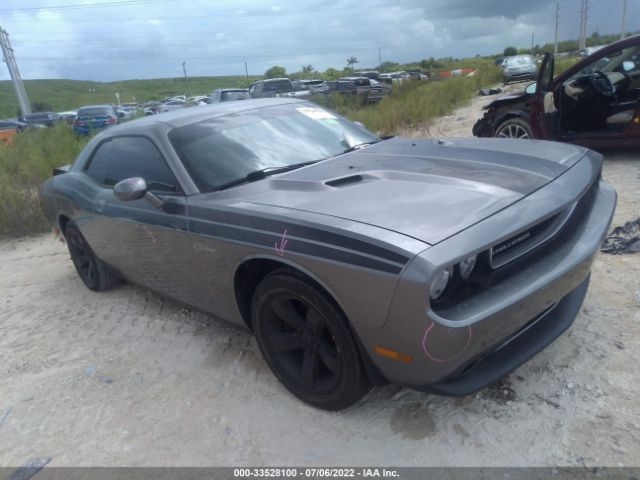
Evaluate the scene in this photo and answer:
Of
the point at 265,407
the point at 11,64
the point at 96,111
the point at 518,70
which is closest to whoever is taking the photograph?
the point at 265,407

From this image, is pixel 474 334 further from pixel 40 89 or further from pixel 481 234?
pixel 40 89

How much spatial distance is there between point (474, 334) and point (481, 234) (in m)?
0.41

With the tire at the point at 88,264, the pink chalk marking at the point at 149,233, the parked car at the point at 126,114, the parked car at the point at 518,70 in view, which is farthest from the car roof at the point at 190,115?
the parked car at the point at 518,70

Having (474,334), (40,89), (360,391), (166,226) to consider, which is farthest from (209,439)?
(40,89)

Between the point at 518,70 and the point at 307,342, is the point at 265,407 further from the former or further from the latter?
the point at 518,70

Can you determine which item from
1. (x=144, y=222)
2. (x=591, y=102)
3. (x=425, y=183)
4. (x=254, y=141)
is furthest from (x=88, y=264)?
(x=591, y=102)

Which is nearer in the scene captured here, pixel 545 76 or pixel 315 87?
pixel 545 76

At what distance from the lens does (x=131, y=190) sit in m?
3.03

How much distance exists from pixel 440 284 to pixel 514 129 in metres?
→ 5.59

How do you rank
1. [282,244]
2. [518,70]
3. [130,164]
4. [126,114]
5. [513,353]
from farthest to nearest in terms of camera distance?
1. [126,114]
2. [518,70]
3. [130,164]
4. [282,244]
5. [513,353]

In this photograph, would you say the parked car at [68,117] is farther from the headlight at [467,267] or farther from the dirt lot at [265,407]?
the headlight at [467,267]

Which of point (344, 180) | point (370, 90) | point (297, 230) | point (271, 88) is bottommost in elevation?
point (370, 90)

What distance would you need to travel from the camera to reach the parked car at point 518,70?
67.1ft

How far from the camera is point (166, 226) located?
10.2 ft
